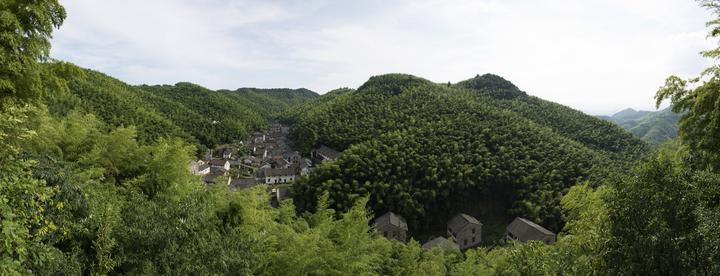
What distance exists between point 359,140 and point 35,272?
4864cm

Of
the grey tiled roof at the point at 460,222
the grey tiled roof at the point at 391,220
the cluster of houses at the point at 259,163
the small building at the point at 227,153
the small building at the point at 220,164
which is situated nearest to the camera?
the grey tiled roof at the point at 391,220

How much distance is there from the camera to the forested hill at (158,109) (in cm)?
4297

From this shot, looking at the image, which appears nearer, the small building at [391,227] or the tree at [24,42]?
the tree at [24,42]

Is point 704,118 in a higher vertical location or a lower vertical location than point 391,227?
higher

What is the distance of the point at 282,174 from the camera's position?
175 ft

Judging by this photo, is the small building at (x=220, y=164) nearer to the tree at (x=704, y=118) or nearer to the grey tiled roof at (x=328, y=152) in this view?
the grey tiled roof at (x=328, y=152)

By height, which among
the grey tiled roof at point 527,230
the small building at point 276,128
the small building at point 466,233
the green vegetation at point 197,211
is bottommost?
the small building at point 466,233

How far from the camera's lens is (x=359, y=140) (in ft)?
177

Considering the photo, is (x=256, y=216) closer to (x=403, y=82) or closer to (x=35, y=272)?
(x=35, y=272)

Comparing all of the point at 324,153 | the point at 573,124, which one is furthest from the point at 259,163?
the point at 573,124

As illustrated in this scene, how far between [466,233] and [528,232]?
5.41 metres

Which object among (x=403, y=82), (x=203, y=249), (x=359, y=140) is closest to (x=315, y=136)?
(x=359, y=140)

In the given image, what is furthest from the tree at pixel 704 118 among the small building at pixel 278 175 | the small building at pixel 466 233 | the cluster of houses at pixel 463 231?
the small building at pixel 278 175

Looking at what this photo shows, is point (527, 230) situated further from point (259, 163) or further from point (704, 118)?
point (259, 163)
